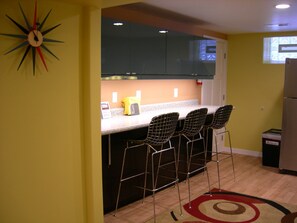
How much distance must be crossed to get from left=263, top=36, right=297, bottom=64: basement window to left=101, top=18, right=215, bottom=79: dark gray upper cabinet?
4.29ft

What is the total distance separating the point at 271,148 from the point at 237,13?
2.44m

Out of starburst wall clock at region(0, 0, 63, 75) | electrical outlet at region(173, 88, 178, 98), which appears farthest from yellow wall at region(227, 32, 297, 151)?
starburst wall clock at region(0, 0, 63, 75)

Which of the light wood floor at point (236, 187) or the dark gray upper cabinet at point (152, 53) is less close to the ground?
the dark gray upper cabinet at point (152, 53)

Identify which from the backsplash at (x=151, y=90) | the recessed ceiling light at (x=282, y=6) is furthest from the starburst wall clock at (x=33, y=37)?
the recessed ceiling light at (x=282, y=6)

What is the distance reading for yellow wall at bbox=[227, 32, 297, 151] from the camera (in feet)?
18.6

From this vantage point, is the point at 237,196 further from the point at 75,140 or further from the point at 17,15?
the point at 17,15

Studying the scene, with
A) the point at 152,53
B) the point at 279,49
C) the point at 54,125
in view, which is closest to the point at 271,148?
the point at 279,49

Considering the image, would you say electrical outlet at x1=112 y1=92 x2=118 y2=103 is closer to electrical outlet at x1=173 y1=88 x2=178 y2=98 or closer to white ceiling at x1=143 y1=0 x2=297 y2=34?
white ceiling at x1=143 y1=0 x2=297 y2=34

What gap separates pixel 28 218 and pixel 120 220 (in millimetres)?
1132

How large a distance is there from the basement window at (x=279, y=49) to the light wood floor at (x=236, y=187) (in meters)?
1.85

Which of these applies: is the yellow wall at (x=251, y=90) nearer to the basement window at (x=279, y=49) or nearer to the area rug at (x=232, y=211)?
the basement window at (x=279, y=49)

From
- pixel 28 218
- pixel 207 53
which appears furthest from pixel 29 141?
pixel 207 53

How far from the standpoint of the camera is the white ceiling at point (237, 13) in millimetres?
3355

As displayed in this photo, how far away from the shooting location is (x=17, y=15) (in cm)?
220
